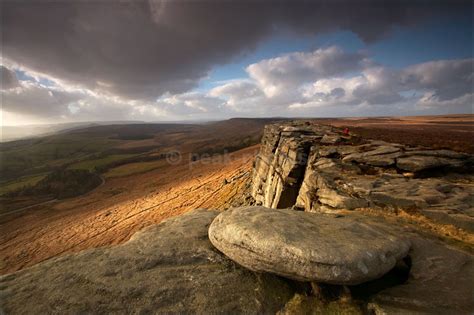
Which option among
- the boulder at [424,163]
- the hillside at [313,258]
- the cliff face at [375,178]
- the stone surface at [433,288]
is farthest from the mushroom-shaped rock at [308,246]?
the boulder at [424,163]

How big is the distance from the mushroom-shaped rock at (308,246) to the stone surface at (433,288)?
56 cm

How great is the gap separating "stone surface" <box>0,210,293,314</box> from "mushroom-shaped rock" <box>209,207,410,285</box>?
0.65 metres

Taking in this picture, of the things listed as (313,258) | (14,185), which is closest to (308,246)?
(313,258)

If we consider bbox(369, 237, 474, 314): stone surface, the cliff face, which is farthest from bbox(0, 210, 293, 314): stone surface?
the cliff face

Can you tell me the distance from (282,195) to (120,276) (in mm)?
13466

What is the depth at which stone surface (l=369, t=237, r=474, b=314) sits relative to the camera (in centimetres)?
538

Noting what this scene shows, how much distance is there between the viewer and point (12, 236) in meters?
32.2

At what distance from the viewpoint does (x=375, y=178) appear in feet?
39.6

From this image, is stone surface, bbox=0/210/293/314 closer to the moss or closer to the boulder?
the moss

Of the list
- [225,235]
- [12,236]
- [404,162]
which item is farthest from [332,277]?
[12,236]

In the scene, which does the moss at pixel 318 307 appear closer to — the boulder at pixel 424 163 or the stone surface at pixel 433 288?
the stone surface at pixel 433 288

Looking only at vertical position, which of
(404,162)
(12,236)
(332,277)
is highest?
(404,162)

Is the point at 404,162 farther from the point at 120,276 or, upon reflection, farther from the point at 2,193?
the point at 2,193

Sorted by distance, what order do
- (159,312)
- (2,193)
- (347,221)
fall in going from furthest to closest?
(2,193) → (347,221) → (159,312)
